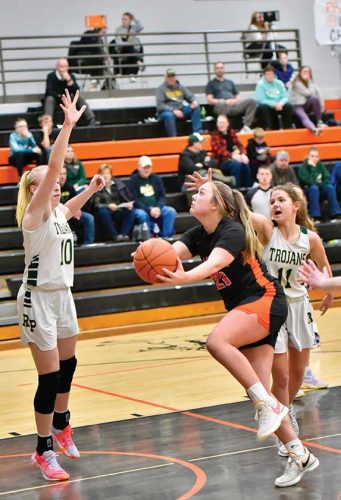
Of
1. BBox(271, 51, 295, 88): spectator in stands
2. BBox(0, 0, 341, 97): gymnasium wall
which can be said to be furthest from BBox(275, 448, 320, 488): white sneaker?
BBox(0, 0, 341, 97): gymnasium wall

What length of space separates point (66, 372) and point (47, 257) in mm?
763

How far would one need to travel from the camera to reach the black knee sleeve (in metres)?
6.06

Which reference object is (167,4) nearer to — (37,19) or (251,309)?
(37,19)

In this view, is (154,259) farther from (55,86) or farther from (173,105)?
(173,105)

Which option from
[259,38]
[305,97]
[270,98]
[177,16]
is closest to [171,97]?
[270,98]

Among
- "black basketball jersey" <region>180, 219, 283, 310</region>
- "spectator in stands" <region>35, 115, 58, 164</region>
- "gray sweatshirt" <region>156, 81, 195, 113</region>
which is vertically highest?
"gray sweatshirt" <region>156, 81, 195, 113</region>

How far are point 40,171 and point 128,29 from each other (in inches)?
523

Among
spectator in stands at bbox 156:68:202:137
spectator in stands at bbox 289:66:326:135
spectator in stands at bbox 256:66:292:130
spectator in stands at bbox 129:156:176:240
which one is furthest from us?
spectator in stands at bbox 289:66:326:135

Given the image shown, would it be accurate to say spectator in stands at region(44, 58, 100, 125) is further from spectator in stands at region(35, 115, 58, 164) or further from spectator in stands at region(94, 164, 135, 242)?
spectator in stands at region(94, 164, 135, 242)

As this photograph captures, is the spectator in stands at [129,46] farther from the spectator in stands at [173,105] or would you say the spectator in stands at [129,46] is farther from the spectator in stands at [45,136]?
the spectator in stands at [45,136]

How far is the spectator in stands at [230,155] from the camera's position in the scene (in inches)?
617

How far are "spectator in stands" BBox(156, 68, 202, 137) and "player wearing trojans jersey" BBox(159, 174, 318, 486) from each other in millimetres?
11228

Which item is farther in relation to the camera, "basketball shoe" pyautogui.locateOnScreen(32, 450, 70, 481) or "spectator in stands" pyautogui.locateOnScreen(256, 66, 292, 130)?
"spectator in stands" pyautogui.locateOnScreen(256, 66, 292, 130)

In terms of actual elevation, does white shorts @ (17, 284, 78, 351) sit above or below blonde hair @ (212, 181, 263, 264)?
below
